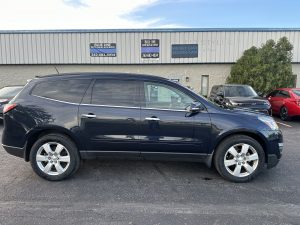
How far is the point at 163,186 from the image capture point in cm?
384

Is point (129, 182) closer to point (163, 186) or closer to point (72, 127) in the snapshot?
point (163, 186)

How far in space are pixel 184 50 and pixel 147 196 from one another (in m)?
13.0

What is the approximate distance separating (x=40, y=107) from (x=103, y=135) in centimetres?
114

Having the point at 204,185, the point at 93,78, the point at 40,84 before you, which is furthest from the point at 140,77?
the point at 204,185

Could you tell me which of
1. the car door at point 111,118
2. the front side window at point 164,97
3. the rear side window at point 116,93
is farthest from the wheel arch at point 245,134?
the rear side window at point 116,93

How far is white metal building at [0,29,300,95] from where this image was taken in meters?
15.1

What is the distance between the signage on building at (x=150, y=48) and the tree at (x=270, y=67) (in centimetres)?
552

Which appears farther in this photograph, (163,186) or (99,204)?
(163,186)

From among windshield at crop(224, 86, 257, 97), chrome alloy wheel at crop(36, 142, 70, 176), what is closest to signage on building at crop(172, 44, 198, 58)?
windshield at crop(224, 86, 257, 97)

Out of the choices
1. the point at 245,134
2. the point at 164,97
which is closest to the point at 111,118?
the point at 164,97

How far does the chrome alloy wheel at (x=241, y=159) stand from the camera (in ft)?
13.0

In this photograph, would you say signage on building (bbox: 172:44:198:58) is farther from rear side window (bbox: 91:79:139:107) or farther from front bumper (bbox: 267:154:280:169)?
front bumper (bbox: 267:154:280:169)

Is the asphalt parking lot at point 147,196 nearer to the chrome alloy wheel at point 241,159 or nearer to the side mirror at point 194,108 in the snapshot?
the chrome alloy wheel at point 241,159

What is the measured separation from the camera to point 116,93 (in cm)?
401
